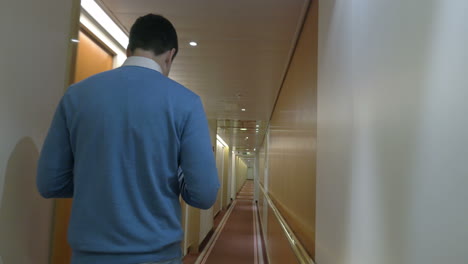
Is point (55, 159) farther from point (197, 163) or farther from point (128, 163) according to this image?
point (197, 163)

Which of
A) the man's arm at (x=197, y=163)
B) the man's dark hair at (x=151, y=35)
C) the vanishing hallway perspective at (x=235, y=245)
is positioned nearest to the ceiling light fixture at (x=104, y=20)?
the man's dark hair at (x=151, y=35)

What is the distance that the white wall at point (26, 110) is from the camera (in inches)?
38.2

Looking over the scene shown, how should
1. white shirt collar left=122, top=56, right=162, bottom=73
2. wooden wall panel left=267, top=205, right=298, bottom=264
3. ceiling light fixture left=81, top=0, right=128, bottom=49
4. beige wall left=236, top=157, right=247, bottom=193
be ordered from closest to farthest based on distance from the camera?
white shirt collar left=122, top=56, right=162, bottom=73 → ceiling light fixture left=81, top=0, right=128, bottom=49 → wooden wall panel left=267, top=205, right=298, bottom=264 → beige wall left=236, top=157, right=247, bottom=193

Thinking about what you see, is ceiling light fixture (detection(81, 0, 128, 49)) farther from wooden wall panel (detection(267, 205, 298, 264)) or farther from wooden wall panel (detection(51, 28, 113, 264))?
wooden wall panel (detection(267, 205, 298, 264))

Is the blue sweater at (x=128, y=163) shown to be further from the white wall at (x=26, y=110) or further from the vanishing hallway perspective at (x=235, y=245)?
the vanishing hallway perspective at (x=235, y=245)

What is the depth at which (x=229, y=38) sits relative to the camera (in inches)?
109

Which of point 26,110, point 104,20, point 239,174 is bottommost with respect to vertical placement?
point 239,174

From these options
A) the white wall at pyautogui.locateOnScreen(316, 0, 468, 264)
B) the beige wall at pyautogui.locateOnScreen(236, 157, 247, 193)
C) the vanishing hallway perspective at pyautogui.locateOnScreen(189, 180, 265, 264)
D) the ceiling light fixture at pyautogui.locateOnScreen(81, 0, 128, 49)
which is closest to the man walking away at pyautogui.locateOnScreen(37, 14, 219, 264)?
the white wall at pyautogui.locateOnScreen(316, 0, 468, 264)

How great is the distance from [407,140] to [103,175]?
0.78m

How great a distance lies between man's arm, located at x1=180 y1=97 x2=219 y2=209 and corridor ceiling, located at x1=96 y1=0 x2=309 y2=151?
4.87 ft

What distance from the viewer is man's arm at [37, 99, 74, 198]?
2.99ft

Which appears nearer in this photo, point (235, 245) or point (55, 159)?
point (55, 159)

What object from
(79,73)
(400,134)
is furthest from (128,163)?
(79,73)

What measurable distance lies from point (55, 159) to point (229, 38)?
2.11 metres
